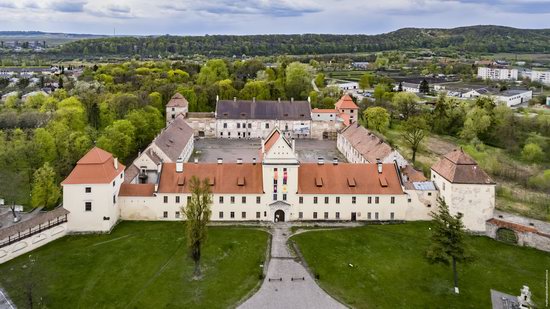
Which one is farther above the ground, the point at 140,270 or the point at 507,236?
the point at 507,236

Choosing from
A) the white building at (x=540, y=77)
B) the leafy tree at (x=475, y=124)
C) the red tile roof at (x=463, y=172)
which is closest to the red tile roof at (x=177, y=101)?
the leafy tree at (x=475, y=124)

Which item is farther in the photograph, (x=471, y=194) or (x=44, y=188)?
(x=44, y=188)

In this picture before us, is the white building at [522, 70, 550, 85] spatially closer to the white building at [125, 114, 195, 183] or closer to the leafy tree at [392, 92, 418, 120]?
the leafy tree at [392, 92, 418, 120]

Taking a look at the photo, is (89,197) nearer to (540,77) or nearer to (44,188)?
(44,188)

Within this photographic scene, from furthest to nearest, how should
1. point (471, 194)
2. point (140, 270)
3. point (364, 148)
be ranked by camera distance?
1. point (364, 148)
2. point (471, 194)
3. point (140, 270)

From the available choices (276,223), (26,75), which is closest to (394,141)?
(276,223)

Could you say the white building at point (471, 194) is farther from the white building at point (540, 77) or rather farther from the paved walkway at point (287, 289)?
the white building at point (540, 77)

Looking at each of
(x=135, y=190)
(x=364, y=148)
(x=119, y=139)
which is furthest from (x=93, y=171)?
(x=364, y=148)
